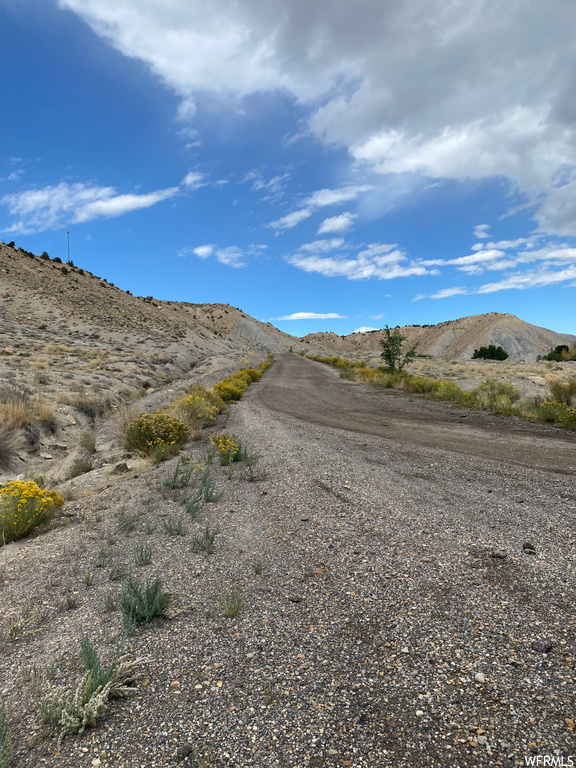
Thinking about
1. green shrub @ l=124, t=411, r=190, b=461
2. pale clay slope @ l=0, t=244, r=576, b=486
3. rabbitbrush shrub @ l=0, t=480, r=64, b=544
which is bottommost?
rabbitbrush shrub @ l=0, t=480, r=64, b=544

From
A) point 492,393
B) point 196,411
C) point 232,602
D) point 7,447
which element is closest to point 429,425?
point 492,393

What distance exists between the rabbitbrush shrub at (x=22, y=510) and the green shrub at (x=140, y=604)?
3.11 m

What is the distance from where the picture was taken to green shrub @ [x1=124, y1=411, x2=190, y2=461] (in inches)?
426

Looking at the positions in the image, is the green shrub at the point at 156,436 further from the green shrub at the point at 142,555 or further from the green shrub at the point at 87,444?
the green shrub at the point at 142,555

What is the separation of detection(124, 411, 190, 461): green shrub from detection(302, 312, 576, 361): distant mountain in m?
84.5

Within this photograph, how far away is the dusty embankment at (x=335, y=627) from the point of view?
2846mm

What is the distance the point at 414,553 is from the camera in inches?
209

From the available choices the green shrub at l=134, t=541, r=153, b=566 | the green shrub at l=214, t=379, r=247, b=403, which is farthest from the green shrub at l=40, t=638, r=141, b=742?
the green shrub at l=214, t=379, r=247, b=403

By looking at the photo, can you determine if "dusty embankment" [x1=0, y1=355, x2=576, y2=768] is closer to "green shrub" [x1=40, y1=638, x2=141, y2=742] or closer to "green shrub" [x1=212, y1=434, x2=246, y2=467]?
"green shrub" [x1=40, y1=638, x2=141, y2=742]

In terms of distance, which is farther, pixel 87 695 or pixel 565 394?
pixel 565 394

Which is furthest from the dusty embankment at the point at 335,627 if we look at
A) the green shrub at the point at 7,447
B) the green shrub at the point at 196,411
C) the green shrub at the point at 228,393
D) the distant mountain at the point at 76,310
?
the distant mountain at the point at 76,310

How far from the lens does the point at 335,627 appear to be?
400cm

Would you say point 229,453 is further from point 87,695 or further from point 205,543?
point 87,695

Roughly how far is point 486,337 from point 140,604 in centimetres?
12092
